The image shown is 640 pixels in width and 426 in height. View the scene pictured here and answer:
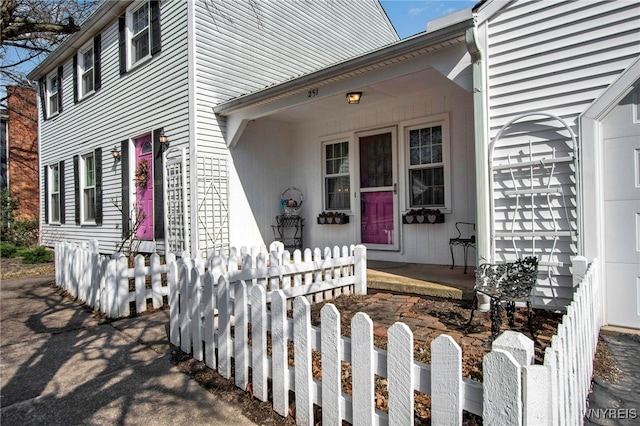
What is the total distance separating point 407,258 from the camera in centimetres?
621

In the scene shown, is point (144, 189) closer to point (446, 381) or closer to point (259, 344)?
point (259, 344)

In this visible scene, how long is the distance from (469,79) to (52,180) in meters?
12.6

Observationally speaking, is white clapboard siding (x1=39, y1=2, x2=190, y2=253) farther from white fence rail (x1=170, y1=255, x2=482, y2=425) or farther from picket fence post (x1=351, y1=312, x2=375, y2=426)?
picket fence post (x1=351, y1=312, x2=375, y2=426)

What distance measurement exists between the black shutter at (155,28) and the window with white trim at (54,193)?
21.1 ft

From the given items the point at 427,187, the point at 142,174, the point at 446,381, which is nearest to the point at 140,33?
the point at 142,174

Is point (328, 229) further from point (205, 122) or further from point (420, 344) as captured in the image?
point (420, 344)

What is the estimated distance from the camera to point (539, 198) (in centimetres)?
380

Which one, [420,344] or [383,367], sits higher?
[383,367]

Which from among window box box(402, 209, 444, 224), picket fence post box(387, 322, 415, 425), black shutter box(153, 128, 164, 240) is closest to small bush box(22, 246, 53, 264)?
black shutter box(153, 128, 164, 240)

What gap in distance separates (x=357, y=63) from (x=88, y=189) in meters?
8.58

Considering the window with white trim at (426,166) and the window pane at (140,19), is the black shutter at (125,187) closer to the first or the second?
the window pane at (140,19)

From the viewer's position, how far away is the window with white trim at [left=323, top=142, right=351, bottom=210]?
711 cm

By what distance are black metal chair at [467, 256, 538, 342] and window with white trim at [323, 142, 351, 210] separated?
3.98 meters

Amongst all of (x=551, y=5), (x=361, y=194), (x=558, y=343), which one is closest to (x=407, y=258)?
(x=361, y=194)
